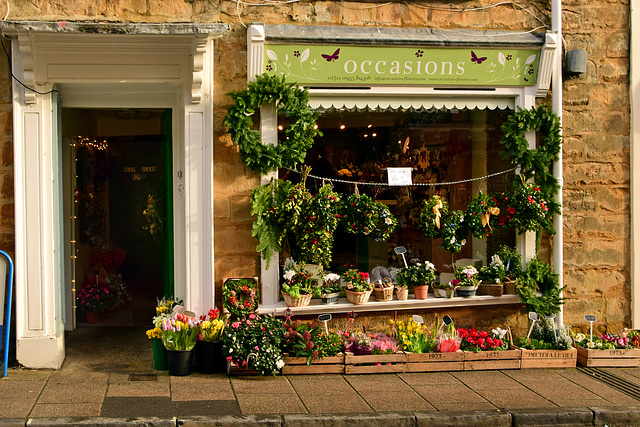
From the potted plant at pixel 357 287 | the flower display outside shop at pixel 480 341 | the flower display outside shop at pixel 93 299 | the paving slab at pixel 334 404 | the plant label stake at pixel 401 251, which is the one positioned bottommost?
the paving slab at pixel 334 404

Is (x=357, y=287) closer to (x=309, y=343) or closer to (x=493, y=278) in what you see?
(x=309, y=343)

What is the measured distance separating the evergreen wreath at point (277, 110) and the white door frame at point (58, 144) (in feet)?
1.13

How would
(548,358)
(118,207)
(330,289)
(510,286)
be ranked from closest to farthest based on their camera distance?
(548,358) → (330,289) → (510,286) → (118,207)

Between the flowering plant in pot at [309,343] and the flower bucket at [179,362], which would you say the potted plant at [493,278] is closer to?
the flowering plant in pot at [309,343]

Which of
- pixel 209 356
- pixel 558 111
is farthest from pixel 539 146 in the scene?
pixel 209 356

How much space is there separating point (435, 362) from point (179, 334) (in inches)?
107

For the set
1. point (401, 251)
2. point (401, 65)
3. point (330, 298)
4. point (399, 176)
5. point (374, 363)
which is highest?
point (401, 65)

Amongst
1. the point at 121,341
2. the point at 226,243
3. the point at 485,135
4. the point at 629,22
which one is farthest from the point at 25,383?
the point at 629,22

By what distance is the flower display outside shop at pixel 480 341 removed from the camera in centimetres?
738

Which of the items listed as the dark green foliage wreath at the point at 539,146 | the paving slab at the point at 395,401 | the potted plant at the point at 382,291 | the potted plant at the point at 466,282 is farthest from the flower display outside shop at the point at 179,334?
the dark green foliage wreath at the point at 539,146

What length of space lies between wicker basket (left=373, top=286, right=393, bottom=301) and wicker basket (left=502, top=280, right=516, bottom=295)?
141 cm

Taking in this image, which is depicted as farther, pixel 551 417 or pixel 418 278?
pixel 418 278

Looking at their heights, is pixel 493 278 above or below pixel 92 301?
above

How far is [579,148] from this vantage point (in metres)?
8.09
